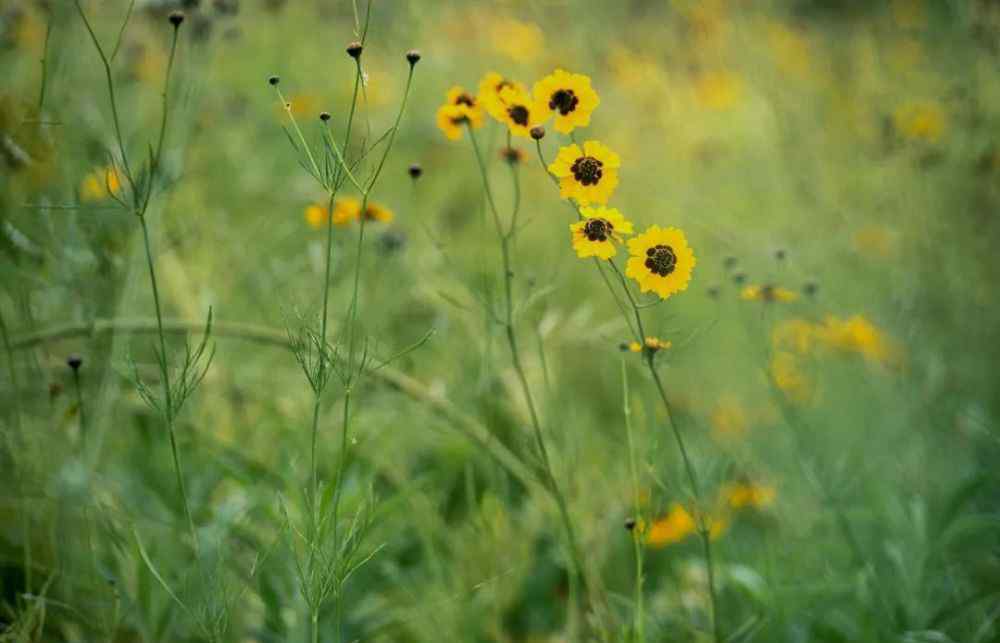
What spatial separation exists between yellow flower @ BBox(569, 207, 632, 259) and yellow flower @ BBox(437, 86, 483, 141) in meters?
0.24

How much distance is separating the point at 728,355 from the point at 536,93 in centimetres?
188

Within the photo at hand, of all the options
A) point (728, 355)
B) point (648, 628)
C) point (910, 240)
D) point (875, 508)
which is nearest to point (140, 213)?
point (648, 628)

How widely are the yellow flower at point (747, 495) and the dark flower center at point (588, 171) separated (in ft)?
3.20

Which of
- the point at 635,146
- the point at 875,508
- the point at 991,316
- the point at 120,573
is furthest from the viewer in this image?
the point at 635,146

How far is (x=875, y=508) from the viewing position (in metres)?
1.55

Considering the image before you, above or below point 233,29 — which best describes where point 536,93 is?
below

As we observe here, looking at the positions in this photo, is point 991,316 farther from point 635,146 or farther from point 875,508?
point 635,146

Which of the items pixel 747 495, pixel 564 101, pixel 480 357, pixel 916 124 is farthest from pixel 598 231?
pixel 916 124

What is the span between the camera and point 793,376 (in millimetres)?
1996

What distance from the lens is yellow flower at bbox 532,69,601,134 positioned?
95 cm

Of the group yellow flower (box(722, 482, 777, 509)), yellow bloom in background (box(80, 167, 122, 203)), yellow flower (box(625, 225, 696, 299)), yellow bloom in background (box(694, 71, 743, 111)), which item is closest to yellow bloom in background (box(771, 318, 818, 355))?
yellow flower (box(722, 482, 777, 509))

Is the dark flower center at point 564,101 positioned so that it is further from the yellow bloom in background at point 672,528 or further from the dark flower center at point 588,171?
the yellow bloom in background at point 672,528

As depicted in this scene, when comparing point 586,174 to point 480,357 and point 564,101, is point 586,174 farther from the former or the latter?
point 480,357

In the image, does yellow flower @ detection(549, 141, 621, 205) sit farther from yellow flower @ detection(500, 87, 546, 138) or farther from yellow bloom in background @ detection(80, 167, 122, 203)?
yellow bloom in background @ detection(80, 167, 122, 203)
